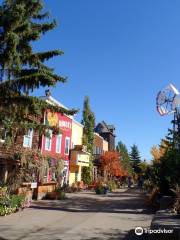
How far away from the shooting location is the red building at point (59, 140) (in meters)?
30.6

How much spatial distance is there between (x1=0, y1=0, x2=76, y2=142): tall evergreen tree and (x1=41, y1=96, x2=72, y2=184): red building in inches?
455

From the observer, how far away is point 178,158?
21.6m

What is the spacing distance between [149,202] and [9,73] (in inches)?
531

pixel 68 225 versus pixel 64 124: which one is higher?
pixel 64 124

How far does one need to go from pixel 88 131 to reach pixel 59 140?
12249mm

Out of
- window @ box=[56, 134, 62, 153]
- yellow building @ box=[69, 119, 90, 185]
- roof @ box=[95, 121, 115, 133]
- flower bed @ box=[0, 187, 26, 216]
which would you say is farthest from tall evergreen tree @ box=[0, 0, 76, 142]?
roof @ box=[95, 121, 115, 133]

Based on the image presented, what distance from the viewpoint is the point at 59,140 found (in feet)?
112

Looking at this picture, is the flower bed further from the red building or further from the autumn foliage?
the autumn foliage

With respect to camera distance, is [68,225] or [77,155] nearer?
[68,225]

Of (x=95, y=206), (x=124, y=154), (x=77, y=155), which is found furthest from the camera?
(x=124, y=154)

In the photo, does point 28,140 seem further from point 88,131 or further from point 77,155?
point 88,131

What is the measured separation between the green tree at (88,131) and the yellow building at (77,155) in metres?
1.74

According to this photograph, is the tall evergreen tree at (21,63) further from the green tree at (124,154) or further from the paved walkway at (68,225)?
the green tree at (124,154)

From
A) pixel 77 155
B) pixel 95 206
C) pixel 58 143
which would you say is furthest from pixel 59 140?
pixel 95 206
